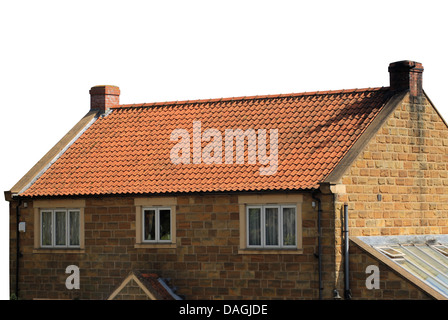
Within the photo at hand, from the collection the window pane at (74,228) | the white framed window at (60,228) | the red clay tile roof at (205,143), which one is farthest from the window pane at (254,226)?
the window pane at (74,228)

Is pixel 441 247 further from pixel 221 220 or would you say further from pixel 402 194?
pixel 221 220

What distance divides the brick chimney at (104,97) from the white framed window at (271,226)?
9410 mm

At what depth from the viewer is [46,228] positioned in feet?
120

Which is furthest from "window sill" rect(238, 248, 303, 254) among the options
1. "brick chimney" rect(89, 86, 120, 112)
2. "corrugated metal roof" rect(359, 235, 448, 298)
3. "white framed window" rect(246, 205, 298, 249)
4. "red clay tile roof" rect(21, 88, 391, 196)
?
"brick chimney" rect(89, 86, 120, 112)

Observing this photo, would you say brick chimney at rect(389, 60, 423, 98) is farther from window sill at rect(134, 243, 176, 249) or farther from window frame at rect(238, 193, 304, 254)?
window sill at rect(134, 243, 176, 249)

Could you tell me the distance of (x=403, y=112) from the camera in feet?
111

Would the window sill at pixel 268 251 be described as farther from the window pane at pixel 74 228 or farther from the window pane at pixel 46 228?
the window pane at pixel 46 228

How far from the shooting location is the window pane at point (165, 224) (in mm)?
34344

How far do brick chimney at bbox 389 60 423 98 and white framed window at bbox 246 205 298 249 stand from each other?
5504 millimetres

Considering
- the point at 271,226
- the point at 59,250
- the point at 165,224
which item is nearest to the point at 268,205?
the point at 271,226

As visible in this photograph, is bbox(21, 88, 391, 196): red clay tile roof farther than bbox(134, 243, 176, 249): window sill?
No

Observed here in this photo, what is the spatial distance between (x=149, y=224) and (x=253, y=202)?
3821mm

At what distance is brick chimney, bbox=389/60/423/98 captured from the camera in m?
34.2
